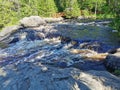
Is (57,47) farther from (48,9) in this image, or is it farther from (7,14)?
(48,9)

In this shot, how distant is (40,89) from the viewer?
1038 centimetres

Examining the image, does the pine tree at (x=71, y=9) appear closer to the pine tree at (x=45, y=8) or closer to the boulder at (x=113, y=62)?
the pine tree at (x=45, y=8)

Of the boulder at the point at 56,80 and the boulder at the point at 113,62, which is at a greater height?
the boulder at the point at 56,80

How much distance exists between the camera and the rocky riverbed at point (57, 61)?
1086 centimetres

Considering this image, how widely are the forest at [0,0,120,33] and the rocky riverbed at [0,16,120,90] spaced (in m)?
3.22

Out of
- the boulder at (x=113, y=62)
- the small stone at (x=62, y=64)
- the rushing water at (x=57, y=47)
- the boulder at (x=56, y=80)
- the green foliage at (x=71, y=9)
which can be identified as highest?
the boulder at (x=56, y=80)

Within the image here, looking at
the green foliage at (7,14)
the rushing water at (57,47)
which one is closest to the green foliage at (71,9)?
the green foliage at (7,14)

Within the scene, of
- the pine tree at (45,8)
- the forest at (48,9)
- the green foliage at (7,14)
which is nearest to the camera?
the green foliage at (7,14)

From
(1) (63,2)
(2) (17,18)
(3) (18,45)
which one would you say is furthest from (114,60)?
(1) (63,2)

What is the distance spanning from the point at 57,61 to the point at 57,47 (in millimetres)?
4434

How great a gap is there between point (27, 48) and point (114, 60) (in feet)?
32.3

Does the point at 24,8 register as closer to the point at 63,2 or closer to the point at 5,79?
the point at 63,2

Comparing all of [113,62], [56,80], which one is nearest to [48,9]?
[113,62]

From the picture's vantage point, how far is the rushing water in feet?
61.6
